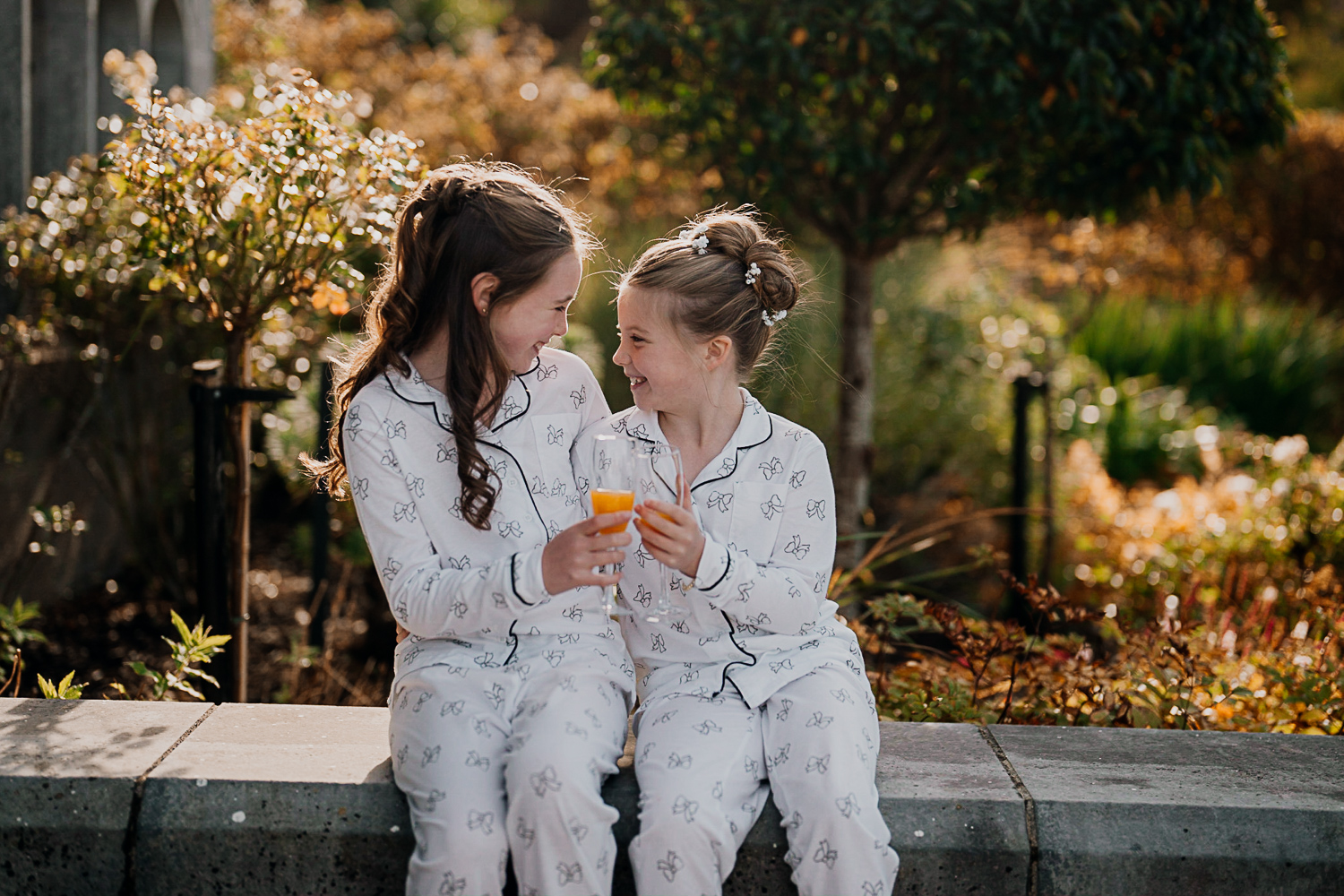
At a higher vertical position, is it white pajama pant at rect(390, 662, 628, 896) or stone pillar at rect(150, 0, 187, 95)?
stone pillar at rect(150, 0, 187, 95)

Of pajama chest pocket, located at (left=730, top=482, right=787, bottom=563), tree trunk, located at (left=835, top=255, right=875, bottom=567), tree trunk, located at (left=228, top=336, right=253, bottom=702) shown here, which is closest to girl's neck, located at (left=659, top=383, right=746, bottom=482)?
pajama chest pocket, located at (left=730, top=482, right=787, bottom=563)

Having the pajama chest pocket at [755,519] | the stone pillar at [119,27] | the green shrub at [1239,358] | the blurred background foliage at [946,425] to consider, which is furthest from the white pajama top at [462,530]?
the green shrub at [1239,358]

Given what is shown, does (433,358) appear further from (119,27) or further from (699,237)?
(119,27)

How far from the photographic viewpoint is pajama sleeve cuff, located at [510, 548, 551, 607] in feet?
7.00

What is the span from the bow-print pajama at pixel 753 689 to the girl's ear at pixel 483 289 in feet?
1.21

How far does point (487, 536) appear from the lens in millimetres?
2365

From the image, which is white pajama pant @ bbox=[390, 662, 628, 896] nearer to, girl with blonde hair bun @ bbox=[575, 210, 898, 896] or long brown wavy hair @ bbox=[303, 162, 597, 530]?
girl with blonde hair bun @ bbox=[575, 210, 898, 896]

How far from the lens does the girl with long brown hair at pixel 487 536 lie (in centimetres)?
202

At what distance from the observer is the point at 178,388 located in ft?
14.9

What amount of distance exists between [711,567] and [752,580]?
11 centimetres

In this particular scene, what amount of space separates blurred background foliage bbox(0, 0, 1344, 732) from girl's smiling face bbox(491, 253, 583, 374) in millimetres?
410

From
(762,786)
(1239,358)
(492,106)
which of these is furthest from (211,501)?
(1239,358)

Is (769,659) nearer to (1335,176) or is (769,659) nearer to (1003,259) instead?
(1003,259)

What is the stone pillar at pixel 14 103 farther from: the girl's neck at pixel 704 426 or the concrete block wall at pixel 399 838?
the girl's neck at pixel 704 426
